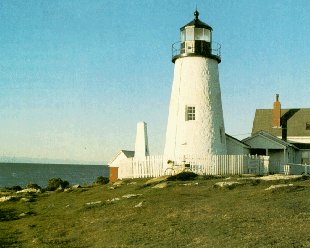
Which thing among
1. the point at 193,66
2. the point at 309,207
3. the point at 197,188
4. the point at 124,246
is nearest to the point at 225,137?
the point at 193,66

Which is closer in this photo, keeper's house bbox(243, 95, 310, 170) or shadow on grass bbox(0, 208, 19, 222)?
A: shadow on grass bbox(0, 208, 19, 222)

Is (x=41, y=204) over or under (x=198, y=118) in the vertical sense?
under

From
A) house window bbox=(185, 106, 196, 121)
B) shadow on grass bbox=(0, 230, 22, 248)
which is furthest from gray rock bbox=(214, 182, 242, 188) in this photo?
house window bbox=(185, 106, 196, 121)

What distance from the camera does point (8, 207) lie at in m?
24.4

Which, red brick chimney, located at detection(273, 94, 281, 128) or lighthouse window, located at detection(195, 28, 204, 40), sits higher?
lighthouse window, located at detection(195, 28, 204, 40)

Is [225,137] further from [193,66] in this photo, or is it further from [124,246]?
[124,246]

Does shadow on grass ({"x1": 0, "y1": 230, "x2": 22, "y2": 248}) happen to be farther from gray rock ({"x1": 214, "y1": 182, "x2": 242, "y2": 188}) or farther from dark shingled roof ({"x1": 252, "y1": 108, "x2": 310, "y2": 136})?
dark shingled roof ({"x1": 252, "y1": 108, "x2": 310, "y2": 136})

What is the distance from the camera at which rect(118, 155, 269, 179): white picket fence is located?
29.8 m

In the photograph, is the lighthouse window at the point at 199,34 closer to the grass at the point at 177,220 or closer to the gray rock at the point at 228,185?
the grass at the point at 177,220

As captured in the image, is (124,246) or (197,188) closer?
(124,246)

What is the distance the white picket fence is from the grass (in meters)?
7.15

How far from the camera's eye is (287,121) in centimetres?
4566

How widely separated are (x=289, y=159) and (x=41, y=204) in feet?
75.5

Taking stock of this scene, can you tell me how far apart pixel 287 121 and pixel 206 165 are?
19.2 m
